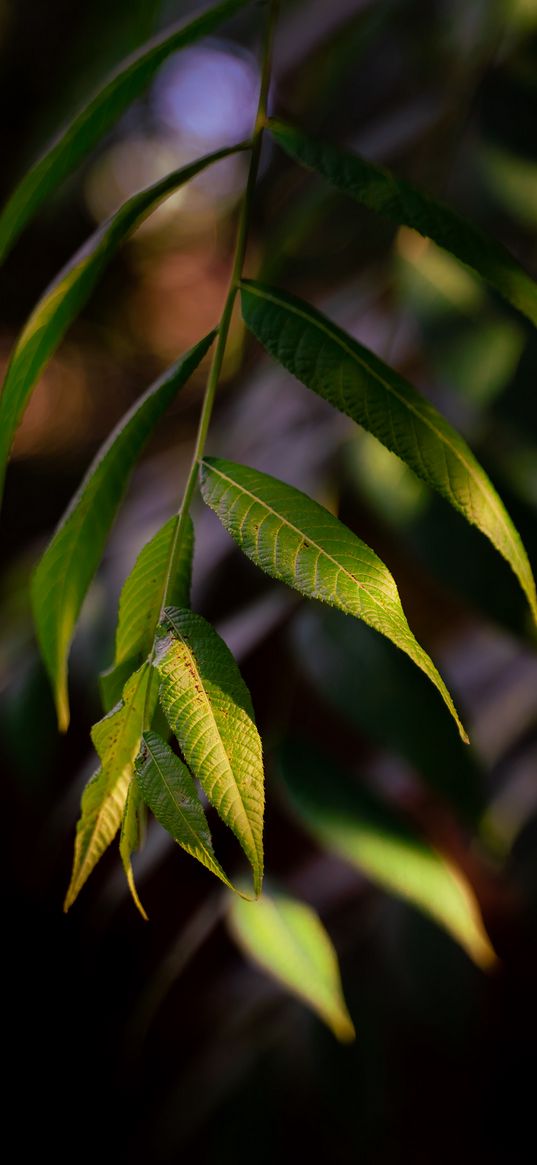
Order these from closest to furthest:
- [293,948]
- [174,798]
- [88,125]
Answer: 1. [174,798]
2. [88,125]
3. [293,948]

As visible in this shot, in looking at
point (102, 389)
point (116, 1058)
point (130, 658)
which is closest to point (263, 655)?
point (130, 658)

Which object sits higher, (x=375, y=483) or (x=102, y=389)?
(x=102, y=389)

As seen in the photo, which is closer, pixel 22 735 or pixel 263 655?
pixel 22 735

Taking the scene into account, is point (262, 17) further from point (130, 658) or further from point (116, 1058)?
point (116, 1058)

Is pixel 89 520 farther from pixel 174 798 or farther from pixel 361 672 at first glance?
pixel 361 672

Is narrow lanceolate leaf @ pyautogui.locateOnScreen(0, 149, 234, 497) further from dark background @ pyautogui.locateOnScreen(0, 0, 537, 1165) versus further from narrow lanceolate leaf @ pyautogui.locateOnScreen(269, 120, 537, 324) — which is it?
dark background @ pyautogui.locateOnScreen(0, 0, 537, 1165)

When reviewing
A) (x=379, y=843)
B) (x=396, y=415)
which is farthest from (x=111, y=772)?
(x=379, y=843)

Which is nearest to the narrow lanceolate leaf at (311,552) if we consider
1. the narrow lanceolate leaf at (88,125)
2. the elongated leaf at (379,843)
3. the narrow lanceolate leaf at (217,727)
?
the narrow lanceolate leaf at (217,727)
